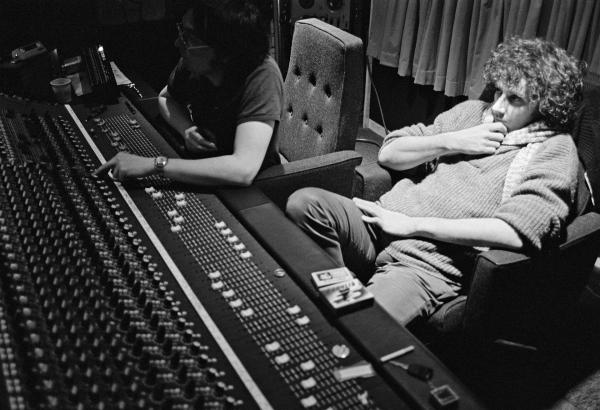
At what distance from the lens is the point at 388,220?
186cm

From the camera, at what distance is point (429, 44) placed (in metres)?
3.45

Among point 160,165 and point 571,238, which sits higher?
point 160,165

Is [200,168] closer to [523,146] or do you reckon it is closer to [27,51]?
[523,146]

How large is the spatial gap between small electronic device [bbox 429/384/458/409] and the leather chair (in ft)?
2.18

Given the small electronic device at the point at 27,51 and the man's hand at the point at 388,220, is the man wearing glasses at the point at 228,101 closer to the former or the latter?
the man's hand at the point at 388,220

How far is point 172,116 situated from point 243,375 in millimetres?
1380

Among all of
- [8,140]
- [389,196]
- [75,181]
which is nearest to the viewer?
[75,181]

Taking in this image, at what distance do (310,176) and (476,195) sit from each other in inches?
22.7

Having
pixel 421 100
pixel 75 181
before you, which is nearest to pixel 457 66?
pixel 421 100

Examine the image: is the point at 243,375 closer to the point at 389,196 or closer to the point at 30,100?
the point at 389,196

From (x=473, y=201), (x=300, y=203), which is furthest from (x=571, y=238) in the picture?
(x=300, y=203)

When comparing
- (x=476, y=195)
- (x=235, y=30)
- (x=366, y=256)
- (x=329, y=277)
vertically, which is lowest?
(x=366, y=256)

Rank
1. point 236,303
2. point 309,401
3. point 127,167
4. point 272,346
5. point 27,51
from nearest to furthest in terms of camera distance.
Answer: point 309,401 < point 272,346 < point 236,303 < point 127,167 < point 27,51

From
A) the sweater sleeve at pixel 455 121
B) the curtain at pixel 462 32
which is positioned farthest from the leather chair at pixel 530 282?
the curtain at pixel 462 32
